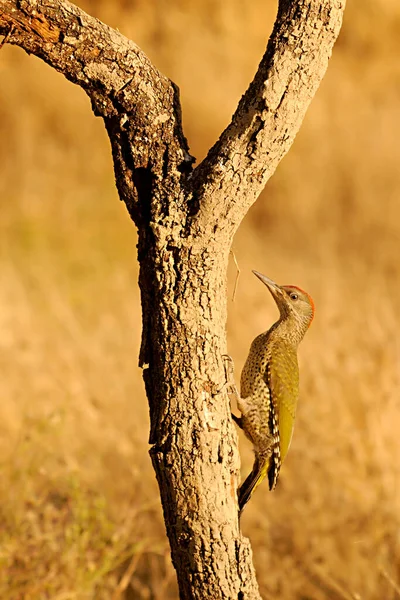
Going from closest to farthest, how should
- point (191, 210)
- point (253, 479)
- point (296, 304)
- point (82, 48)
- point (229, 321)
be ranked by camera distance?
1. point (82, 48)
2. point (191, 210)
3. point (253, 479)
4. point (296, 304)
5. point (229, 321)

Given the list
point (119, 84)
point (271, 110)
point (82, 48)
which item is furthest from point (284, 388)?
point (82, 48)

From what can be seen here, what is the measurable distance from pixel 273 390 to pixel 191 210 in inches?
42.5

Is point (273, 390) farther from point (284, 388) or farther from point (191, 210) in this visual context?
point (191, 210)


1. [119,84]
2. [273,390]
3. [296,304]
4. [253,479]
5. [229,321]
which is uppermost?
[229,321]

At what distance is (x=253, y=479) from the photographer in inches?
116

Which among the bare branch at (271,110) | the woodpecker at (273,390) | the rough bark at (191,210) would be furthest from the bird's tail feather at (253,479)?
the bare branch at (271,110)

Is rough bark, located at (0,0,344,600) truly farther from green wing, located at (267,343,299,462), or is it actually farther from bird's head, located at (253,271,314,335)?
bird's head, located at (253,271,314,335)

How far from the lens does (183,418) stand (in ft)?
7.55

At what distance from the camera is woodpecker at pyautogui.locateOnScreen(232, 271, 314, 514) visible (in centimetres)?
308

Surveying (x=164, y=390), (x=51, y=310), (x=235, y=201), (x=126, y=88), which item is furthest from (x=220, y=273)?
(x=51, y=310)

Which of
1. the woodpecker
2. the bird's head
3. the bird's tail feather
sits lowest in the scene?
the bird's tail feather

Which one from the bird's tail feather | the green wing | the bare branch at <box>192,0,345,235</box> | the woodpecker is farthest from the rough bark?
the green wing

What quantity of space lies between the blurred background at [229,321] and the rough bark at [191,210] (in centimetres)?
103

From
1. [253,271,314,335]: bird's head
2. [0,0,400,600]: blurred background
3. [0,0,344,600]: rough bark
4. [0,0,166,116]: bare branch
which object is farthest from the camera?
[0,0,400,600]: blurred background
